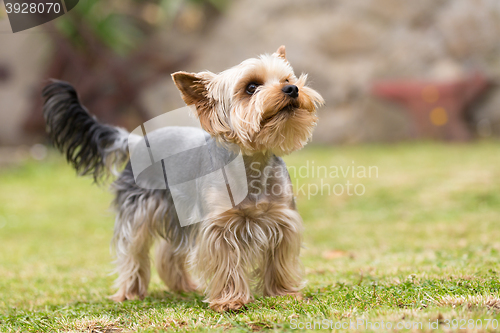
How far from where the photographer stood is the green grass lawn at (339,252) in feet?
11.1

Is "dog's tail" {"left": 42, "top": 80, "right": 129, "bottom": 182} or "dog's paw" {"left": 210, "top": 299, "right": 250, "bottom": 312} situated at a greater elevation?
"dog's tail" {"left": 42, "top": 80, "right": 129, "bottom": 182}

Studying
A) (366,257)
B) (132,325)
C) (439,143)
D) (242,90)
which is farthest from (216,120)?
(439,143)

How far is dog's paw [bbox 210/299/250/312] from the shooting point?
372cm

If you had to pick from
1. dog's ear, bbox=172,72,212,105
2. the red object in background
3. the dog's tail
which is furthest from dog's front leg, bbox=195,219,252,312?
the red object in background

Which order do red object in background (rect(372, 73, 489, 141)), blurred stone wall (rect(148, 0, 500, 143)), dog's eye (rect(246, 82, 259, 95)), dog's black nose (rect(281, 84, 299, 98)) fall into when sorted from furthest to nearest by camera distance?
blurred stone wall (rect(148, 0, 500, 143)) < red object in background (rect(372, 73, 489, 141)) < dog's eye (rect(246, 82, 259, 95)) < dog's black nose (rect(281, 84, 299, 98))

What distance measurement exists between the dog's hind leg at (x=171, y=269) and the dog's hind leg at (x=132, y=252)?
0.18 metres

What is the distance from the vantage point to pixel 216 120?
3.79 meters

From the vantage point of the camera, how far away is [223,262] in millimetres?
3854

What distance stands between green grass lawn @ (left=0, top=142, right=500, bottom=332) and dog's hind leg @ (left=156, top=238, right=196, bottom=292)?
13cm

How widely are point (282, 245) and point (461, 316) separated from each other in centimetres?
153

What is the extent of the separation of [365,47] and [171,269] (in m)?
11.2

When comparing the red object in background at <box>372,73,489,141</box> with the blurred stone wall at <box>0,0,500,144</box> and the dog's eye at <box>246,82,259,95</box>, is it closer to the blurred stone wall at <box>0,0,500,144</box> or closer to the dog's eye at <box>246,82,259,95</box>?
the blurred stone wall at <box>0,0,500,144</box>

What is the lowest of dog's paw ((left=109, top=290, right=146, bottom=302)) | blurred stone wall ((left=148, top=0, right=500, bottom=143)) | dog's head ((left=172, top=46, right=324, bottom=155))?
dog's paw ((left=109, top=290, right=146, bottom=302))

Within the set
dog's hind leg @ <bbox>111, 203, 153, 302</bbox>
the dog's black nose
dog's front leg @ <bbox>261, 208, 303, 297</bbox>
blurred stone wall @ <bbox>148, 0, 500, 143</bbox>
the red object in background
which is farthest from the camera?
blurred stone wall @ <bbox>148, 0, 500, 143</bbox>
